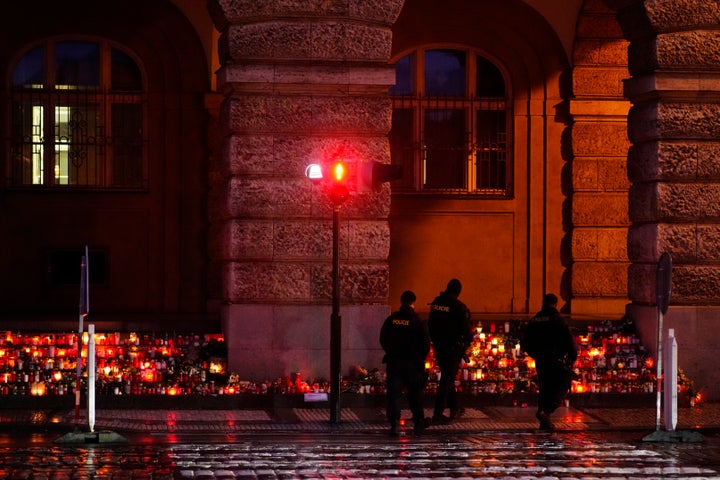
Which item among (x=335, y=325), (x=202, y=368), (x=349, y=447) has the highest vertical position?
(x=335, y=325)

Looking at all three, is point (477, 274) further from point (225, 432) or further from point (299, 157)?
point (225, 432)

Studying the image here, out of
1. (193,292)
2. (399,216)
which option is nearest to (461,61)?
(399,216)

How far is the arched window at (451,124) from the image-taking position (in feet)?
92.4

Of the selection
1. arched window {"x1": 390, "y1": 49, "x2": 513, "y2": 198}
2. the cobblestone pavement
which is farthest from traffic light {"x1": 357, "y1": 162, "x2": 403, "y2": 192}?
arched window {"x1": 390, "y1": 49, "x2": 513, "y2": 198}

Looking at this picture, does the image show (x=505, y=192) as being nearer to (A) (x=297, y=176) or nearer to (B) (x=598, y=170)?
(B) (x=598, y=170)

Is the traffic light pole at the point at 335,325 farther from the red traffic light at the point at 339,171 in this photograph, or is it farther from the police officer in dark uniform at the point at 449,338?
the police officer in dark uniform at the point at 449,338

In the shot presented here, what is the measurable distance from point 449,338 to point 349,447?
3104mm

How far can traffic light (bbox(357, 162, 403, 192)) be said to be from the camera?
20422 millimetres

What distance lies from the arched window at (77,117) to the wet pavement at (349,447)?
322 inches

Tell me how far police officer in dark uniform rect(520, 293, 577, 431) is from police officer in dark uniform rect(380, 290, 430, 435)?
1504 mm

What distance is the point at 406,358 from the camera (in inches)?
740

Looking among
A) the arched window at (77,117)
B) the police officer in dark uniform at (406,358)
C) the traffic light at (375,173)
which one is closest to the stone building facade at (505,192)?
the arched window at (77,117)

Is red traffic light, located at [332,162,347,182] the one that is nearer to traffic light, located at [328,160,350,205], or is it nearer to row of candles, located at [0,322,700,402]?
traffic light, located at [328,160,350,205]

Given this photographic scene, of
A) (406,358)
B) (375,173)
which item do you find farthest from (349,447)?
(375,173)
